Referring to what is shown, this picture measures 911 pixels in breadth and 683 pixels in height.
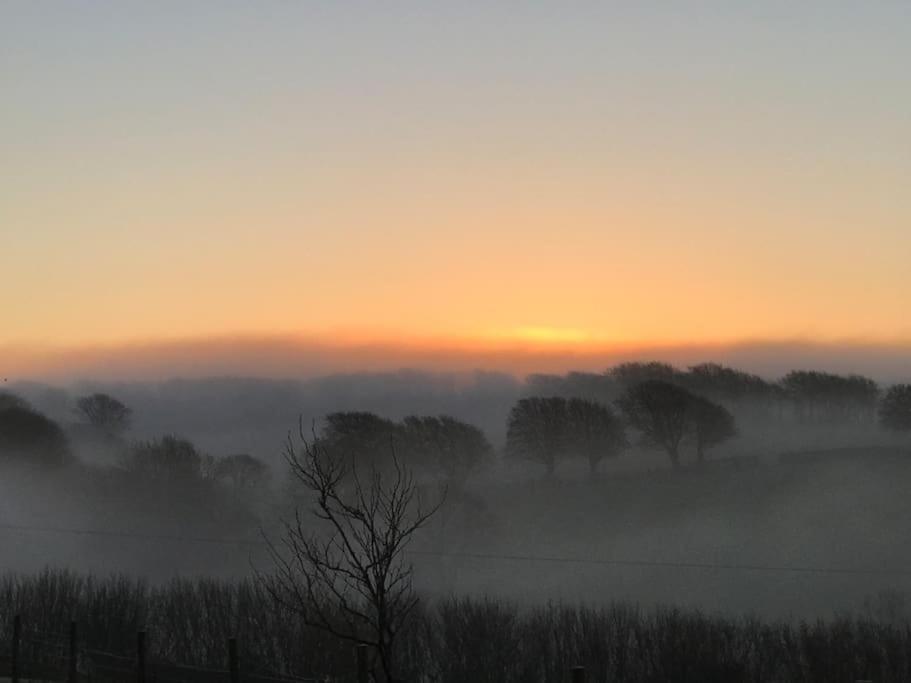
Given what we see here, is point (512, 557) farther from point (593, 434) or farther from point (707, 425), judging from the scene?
point (707, 425)

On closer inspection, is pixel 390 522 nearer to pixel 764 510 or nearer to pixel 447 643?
pixel 447 643

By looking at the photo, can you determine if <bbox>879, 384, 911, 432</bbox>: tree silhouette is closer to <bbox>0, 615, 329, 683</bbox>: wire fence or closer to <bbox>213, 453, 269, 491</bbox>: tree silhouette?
<bbox>213, 453, 269, 491</bbox>: tree silhouette

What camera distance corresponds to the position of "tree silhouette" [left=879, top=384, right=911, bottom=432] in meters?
112

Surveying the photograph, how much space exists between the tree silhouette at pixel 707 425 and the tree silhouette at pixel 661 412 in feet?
3.19

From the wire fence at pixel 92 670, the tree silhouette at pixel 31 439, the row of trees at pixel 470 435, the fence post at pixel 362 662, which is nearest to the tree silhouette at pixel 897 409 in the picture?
the row of trees at pixel 470 435

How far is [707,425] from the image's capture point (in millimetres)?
110938

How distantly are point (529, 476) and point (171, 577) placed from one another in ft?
149

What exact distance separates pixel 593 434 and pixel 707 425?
12.4 meters

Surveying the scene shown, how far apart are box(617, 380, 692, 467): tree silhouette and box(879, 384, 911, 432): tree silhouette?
2258 cm

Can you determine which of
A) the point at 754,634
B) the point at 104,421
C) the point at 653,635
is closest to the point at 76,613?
the point at 653,635

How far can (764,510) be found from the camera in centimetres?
9681

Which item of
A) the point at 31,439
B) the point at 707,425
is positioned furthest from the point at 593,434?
the point at 31,439

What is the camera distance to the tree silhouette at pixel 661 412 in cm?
11025

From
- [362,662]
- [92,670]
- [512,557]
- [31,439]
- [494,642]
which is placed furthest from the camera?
[31,439]
